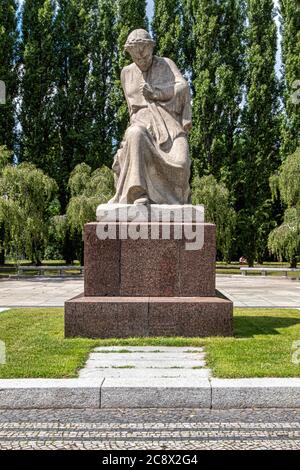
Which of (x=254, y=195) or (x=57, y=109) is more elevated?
(x=57, y=109)

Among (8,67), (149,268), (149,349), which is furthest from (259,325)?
(8,67)

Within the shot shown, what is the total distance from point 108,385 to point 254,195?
92.6 ft

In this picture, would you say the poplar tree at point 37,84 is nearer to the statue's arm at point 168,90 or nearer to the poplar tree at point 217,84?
the poplar tree at point 217,84

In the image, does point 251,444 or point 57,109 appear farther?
point 57,109

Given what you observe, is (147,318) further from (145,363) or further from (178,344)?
(145,363)

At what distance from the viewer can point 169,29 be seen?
32750 millimetres

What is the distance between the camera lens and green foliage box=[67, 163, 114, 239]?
81.3ft

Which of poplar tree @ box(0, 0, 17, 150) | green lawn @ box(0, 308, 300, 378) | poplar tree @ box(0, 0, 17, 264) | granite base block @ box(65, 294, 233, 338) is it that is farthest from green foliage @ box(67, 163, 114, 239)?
granite base block @ box(65, 294, 233, 338)

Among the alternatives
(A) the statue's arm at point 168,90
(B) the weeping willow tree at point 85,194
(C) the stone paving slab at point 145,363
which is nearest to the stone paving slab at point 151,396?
(C) the stone paving slab at point 145,363

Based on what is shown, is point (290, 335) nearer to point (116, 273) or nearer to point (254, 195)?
point (116, 273)

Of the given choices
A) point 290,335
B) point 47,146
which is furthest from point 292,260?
point 290,335

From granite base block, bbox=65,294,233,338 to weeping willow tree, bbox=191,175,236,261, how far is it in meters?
20.3

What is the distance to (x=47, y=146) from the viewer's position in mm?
32719

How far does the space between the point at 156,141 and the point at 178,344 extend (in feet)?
9.54
